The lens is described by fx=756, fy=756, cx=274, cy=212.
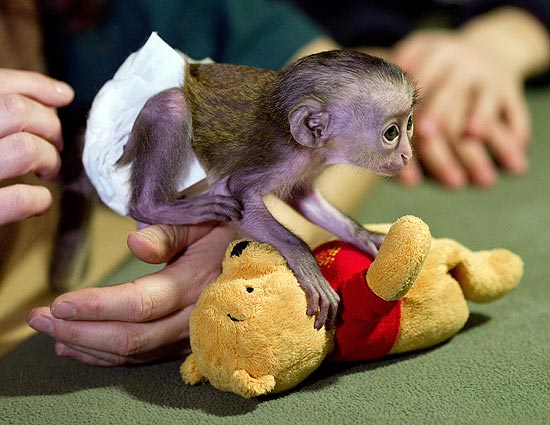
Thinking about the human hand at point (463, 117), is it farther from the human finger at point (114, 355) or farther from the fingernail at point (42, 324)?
the fingernail at point (42, 324)

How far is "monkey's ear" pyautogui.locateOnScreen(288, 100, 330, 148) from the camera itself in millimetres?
1038

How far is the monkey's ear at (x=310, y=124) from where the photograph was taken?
40.9 inches

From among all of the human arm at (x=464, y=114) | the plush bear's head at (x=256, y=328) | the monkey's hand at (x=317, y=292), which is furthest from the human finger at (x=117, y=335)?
the human arm at (x=464, y=114)

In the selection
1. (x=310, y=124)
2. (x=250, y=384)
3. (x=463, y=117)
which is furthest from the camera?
(x=463, y=117)

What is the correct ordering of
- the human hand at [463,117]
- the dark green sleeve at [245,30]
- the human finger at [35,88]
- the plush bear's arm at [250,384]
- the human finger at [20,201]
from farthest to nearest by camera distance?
1. the human hand at [463,117]
2. the dark green sleeve at [245,30]
3. the human finger at [35,88]
4. the human finger at [20,201]
5. the plush bear's arm at [250,384]

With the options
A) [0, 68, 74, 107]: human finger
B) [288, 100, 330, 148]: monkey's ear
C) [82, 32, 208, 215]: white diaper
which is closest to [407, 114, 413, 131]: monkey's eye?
[288, 100, 330, 148]: monkey's ear

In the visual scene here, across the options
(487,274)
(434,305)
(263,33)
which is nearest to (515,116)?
(263,33)

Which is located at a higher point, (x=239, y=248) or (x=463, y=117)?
(x=239, y=248)

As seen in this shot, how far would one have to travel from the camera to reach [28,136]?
4.10 feet

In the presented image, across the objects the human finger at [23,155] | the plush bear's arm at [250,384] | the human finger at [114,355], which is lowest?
the human finger at [114,355]

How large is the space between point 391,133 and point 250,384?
0.39 meters

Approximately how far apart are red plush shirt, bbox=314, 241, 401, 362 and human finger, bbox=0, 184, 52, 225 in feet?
1.48

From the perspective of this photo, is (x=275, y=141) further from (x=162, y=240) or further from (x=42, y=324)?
(x=42, y=324)

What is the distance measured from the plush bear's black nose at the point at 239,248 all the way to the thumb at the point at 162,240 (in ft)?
0.43
